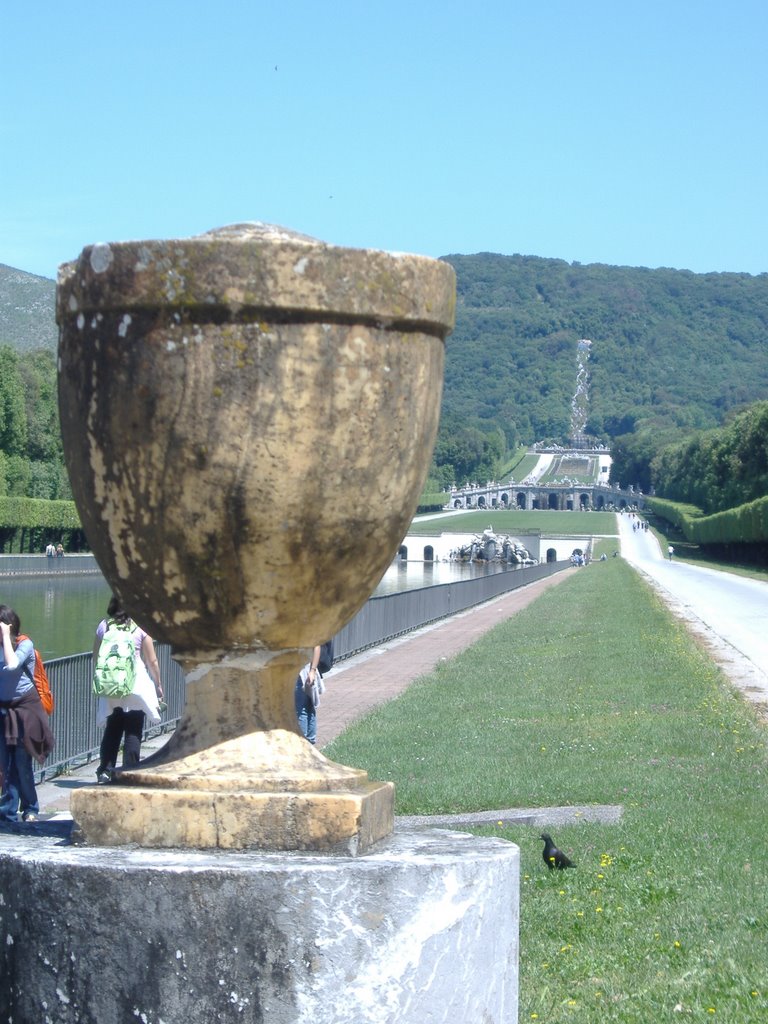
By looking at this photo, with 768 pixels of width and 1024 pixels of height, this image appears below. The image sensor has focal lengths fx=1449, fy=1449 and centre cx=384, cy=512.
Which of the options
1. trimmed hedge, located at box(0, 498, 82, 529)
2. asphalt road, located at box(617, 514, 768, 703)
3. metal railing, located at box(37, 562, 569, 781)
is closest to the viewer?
metal railing, located at box(37, 562, 569, 781)

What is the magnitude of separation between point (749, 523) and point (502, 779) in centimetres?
6432

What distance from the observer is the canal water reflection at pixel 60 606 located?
1182 inches

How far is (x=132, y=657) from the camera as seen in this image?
10.1 metres

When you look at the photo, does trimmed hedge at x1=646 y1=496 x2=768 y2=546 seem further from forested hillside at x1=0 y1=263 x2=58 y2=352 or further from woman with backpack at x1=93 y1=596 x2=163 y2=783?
forested hillside at x1=0 y1=263 x2=58 y2=352

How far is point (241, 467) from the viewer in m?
3.88

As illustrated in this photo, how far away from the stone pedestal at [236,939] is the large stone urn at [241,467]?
9.1 inches

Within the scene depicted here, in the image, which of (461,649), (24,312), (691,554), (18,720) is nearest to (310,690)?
(18,720)

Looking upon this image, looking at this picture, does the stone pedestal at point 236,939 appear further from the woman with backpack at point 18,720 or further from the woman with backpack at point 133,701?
the woman with backpack at point 133,701

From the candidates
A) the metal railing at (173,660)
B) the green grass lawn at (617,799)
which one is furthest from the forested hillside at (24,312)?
the green grass lawn at (617,799)

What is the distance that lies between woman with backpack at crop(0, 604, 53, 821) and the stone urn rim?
6252 mm

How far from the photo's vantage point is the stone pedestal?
3.54m

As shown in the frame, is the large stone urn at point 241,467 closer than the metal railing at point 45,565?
Yes

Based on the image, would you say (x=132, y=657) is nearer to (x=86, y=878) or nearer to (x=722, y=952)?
(x=722, y=952)

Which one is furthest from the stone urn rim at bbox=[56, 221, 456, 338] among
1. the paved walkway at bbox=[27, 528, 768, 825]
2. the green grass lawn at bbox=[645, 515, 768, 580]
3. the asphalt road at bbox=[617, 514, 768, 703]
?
the green grass lawn at bbox=[645, 515, 768, 580]
